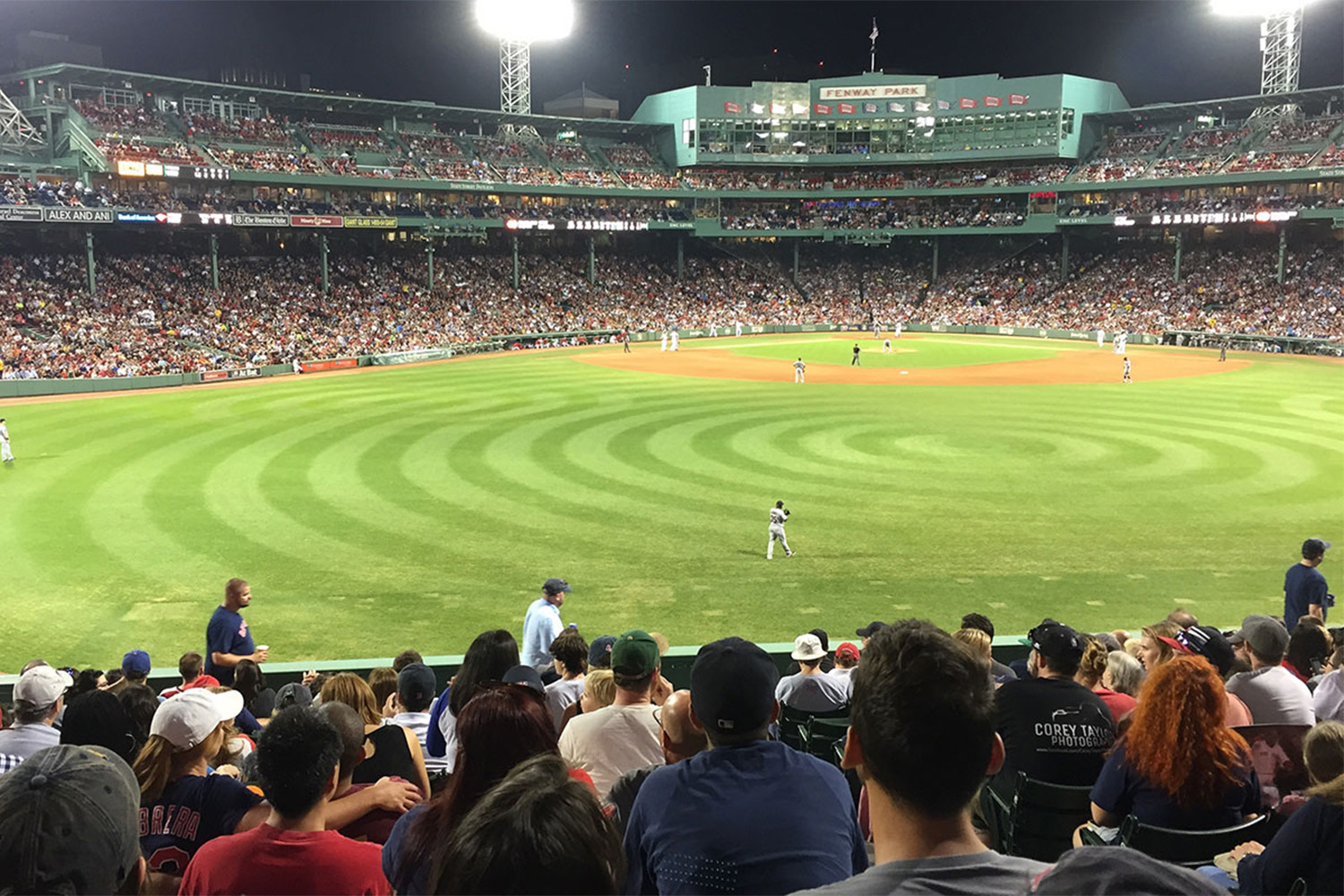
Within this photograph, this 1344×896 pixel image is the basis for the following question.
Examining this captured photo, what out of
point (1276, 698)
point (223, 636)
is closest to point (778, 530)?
point (223, 636)

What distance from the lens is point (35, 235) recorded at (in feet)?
193

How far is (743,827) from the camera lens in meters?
3.78

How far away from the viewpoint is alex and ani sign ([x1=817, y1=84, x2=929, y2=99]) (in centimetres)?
9375

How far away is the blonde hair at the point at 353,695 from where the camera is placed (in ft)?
23.0

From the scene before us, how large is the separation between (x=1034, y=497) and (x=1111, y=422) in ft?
39.7

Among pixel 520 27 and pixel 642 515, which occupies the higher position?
pixel 520 27

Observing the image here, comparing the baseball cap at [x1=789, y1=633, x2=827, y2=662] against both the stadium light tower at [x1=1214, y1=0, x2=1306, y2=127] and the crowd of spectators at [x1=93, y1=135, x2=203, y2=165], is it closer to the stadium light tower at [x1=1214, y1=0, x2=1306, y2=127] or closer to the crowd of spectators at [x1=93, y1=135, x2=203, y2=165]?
the crowd of spectators at [x1=93, y1=135, x2=203, y2=165]

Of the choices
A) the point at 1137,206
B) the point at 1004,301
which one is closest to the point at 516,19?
the point at 1004,301

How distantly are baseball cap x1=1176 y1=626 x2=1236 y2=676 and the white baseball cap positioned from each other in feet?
22.8

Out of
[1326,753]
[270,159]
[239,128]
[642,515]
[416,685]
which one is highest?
[239,128]

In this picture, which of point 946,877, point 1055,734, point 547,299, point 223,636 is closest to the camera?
point 946,877

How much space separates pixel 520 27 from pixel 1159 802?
75.7 metres

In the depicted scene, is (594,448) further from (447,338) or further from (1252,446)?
(447,338)

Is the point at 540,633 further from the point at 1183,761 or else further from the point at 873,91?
the point at 873,91
